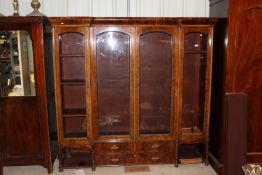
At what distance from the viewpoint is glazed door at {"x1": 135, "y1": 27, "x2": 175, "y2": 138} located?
3.05m

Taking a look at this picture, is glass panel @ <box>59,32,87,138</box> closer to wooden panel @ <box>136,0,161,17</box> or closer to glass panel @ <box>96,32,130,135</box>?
glass panel @ <box>96,32,130,135</box>

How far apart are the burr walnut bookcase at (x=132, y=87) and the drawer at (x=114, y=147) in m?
0.01

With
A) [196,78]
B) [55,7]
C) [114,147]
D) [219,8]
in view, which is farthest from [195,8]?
[114,147]

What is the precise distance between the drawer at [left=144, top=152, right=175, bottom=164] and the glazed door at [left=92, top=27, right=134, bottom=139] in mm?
348

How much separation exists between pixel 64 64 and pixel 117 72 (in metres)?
0.67

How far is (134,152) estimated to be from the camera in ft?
10.00

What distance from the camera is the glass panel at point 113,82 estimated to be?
9.91ft

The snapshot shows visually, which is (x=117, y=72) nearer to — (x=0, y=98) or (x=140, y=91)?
(x=140, y=91)

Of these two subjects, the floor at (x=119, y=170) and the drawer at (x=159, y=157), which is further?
the drawer at (x=159, y=157)

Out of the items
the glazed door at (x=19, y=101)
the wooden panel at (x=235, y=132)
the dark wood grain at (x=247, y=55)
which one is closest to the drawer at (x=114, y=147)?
the glazed door at (x=19, y=101)

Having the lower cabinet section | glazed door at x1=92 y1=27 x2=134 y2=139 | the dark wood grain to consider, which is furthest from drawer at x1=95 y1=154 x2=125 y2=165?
the dark wood grain

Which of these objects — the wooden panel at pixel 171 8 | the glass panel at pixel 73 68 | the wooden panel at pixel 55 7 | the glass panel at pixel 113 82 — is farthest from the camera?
the wooden panel at pixel 171 8

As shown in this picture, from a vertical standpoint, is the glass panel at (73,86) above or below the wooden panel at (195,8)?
below

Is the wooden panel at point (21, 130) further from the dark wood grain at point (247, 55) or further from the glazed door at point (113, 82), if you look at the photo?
the dark wood grain at point (247, 55)
